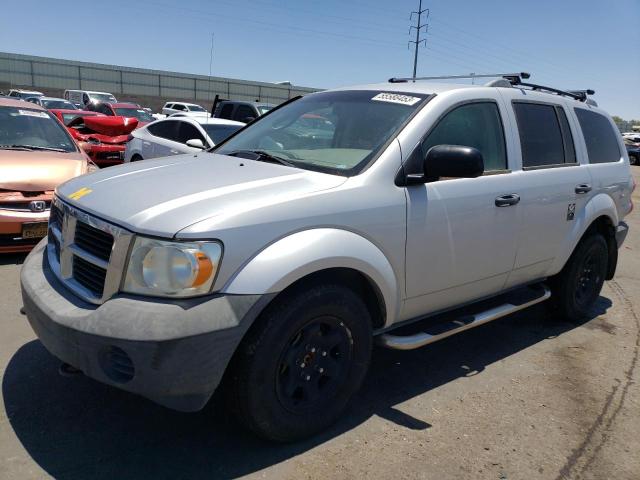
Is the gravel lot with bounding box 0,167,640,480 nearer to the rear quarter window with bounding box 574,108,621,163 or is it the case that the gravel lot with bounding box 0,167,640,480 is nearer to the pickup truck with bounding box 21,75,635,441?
the pickup truck with bounding box 21,75,635,441

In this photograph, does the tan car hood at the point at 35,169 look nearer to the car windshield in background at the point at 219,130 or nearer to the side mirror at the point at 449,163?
the car windshield in background at the point at 219,130

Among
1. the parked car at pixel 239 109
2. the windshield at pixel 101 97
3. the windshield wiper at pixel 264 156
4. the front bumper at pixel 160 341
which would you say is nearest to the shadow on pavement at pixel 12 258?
the windshield wiper at pixel 264 156

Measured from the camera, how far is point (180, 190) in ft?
9.11

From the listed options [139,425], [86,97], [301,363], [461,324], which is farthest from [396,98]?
[86,97]

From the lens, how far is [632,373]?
4.10 metres

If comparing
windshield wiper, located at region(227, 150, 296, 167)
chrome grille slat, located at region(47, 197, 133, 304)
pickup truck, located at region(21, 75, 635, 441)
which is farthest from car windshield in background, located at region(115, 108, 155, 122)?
chrome grille slat, located at region(47, 197, 133, 304)

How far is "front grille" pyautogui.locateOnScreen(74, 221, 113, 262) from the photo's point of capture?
8.57ft

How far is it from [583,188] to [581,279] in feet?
3.14

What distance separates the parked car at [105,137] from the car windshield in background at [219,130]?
8.48ft

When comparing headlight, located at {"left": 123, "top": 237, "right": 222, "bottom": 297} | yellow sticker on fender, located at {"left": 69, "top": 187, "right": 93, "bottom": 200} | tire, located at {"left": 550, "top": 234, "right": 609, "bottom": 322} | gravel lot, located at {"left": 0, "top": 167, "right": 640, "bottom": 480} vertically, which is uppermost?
yellow sticker on fender, located at {"left": 69, "top": 187, "right": 93, "bottom": 200}

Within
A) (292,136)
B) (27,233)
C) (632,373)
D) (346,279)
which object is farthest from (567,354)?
(27,233)

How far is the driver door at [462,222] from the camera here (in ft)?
10.6

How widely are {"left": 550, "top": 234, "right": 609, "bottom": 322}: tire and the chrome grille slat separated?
3672 millimetres

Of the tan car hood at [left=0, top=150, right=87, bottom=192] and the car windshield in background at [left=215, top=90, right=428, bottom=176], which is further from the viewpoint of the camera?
the tan car hood at [left=0, top=150, right=87, bottom=192]
